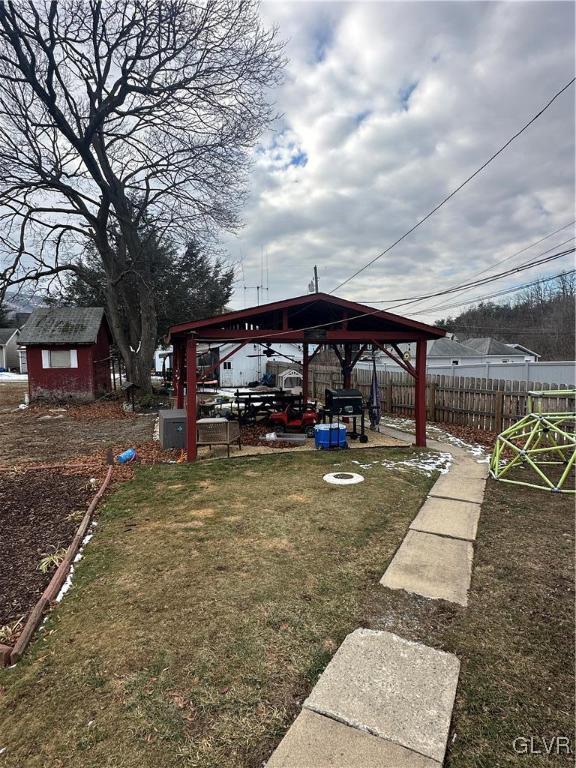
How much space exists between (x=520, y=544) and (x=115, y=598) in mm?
4020

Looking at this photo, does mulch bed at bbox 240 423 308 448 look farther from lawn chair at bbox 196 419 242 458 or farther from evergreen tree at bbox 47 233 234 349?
evergreen tree at bbox 47 233 234 349

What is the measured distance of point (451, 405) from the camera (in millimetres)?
11500

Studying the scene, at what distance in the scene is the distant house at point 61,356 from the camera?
59.2ft

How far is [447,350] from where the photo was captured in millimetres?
30984

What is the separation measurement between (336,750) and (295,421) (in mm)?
8363

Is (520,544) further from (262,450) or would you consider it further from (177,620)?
Answer: (262,450)

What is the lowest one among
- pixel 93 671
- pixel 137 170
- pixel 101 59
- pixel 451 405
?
pixel 93 671

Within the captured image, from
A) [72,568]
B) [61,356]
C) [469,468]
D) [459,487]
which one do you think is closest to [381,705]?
[72,568]

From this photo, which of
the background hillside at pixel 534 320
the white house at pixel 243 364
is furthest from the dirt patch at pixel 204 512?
the background hillside at pixel 534 320

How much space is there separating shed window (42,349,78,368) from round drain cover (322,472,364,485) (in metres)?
16.0

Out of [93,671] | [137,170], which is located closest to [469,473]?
[93,671]

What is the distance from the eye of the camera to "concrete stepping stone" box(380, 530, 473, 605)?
132 inches

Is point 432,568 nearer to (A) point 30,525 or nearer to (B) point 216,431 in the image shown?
(A) point 30,525

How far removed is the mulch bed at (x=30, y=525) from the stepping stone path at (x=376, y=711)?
8.10 ft
